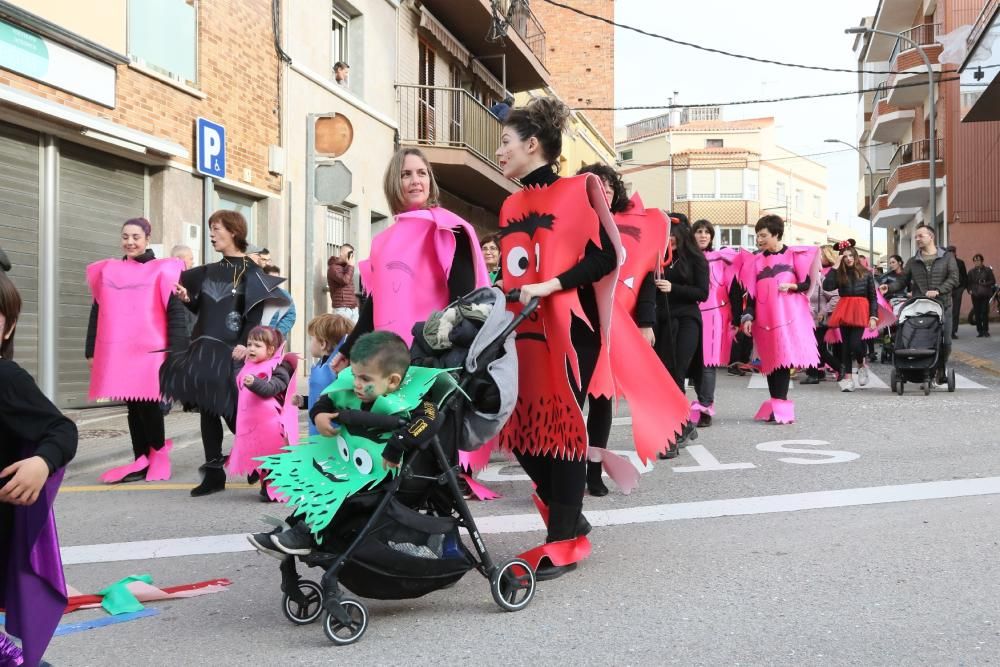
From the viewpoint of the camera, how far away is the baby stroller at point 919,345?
11.7 m

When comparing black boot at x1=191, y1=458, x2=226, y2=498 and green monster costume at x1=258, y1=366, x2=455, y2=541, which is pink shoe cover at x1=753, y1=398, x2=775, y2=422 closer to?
black boot at x1=191, y1=458, x2=226, y2=498

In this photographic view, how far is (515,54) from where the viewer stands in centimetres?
2694

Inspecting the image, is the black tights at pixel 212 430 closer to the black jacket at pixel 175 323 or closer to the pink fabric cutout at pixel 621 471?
the black jacket at pixel 175 323

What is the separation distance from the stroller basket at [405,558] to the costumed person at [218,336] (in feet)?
10.9

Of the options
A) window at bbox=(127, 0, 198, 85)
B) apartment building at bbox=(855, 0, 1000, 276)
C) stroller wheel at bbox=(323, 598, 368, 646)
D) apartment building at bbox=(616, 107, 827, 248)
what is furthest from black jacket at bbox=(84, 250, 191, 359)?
apartment building at bbox=(616, 107, 827, 248)

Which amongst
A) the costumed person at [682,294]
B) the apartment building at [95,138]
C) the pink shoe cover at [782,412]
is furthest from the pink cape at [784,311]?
the apartment building at [95,138]

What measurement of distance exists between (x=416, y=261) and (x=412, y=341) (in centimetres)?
54

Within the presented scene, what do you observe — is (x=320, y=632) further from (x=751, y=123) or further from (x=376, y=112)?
(x=751, y=123)

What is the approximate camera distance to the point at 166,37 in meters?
13.1

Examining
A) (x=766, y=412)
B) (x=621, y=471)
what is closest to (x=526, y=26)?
(x=766, y=412)

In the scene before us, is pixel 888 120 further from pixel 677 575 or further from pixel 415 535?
pixel 415 535

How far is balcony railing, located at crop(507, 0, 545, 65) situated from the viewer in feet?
84.4

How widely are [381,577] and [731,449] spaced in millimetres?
4854

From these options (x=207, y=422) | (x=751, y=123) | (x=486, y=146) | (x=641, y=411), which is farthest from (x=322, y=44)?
(x=751, y=123)
